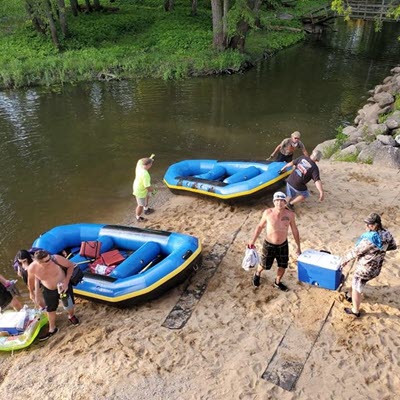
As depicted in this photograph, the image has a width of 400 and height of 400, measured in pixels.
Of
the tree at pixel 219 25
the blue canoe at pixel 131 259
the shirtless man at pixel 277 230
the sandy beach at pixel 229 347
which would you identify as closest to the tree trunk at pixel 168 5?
the tree at pixel 219 25

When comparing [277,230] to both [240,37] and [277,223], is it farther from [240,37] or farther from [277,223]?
[240,37]

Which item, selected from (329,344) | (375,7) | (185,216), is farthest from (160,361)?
(375,7)

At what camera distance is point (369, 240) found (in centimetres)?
518

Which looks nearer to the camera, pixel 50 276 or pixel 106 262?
pixel 50 276

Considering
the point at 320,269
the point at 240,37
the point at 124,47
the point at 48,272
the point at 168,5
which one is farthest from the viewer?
the point at 168,5

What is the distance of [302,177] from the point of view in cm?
760

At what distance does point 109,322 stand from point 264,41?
72.3 ft

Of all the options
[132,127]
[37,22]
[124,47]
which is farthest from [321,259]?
[37,22]

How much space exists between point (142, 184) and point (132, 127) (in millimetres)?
6315

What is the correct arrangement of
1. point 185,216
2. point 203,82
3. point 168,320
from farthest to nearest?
point 203,82 → point 185,216 → point 168,320

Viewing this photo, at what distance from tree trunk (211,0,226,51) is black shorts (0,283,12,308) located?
1739 cm

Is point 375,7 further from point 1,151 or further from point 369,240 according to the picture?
point 369,240

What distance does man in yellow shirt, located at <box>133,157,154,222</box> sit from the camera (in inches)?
323

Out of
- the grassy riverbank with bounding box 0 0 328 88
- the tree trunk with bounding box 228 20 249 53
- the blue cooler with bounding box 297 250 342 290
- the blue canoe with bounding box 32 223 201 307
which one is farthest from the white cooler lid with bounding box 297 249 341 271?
the tree trunk with bounding box 228 20 249 53
